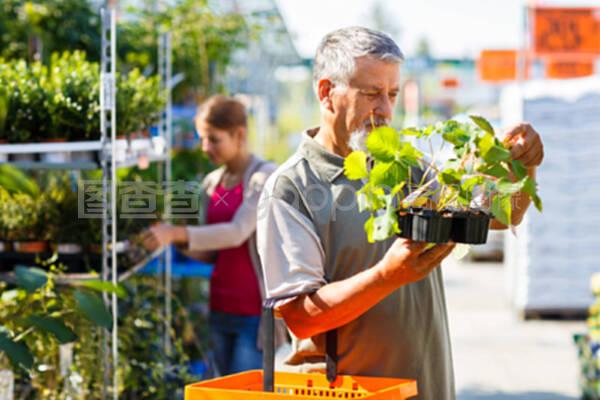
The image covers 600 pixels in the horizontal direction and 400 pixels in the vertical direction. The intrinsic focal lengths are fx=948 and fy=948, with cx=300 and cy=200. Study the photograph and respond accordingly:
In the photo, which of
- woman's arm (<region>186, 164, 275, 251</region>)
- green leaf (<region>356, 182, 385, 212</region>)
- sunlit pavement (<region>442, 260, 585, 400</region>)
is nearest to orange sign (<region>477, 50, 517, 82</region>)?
sunlit pavement (<region>442, 260, 585, 400</region>)

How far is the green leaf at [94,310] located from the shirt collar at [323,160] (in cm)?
84

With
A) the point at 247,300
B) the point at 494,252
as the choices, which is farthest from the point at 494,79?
the point at 247,300

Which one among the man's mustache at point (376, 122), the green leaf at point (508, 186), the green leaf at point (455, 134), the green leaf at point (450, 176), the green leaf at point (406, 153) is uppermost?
the man's mustache at point (376, 122)

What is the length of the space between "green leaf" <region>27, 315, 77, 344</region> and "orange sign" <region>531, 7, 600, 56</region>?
263 inches

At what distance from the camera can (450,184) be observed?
1.74 metres

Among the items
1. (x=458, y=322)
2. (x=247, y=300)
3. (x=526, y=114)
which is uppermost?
(x=526, y=114)

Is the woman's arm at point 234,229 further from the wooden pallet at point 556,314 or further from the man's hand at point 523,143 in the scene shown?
the wooden pallet at point 556,314

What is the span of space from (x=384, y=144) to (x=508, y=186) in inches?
9.2

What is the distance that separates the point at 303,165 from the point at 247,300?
171 centimetres

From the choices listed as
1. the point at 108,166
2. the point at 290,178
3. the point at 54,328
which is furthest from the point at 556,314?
the point at 290,178

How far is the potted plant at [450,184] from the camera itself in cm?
169

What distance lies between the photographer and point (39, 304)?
9.72 ft

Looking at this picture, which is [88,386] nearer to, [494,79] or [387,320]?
[387,320]

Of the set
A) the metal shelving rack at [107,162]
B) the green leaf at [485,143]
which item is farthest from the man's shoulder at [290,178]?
the metal shelving rack at [107,162]
